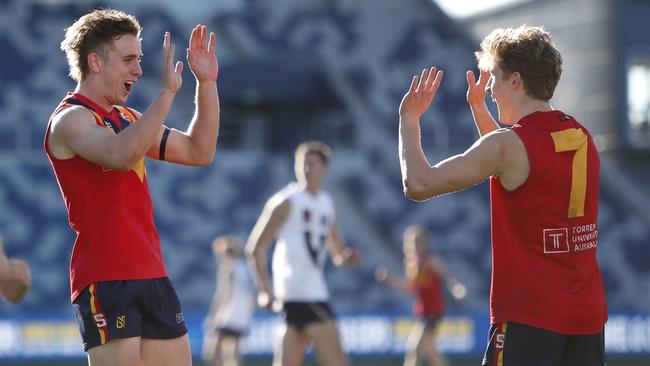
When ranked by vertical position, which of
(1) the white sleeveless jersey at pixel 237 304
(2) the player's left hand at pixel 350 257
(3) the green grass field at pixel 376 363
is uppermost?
(2) the player's left hand at pixel 350 257

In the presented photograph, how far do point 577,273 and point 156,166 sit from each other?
2156cm

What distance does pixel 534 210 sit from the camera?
5.55 m

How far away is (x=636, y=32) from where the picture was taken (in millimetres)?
33062

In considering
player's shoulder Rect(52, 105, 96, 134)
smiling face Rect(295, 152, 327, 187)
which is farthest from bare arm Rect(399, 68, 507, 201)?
smiling face Rect(295, 152, 327, 187)

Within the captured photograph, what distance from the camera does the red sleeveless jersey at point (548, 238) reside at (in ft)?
18.2

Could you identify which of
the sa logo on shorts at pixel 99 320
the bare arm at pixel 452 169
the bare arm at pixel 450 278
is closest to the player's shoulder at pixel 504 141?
the bare arm at pixel 452 169

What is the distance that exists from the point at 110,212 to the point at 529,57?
79.6 inches

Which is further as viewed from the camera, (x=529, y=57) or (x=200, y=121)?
(x=200, y=121)

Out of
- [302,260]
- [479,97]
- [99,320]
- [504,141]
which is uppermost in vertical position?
[479,97]

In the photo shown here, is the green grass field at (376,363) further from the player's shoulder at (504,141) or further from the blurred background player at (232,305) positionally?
the player's shoulder at (504,141)

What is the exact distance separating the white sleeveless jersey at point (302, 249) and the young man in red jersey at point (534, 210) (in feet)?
18.8

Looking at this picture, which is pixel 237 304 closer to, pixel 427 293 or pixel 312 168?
pixel 427 293

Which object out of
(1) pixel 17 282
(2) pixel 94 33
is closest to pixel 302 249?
(1) pixel 17 282

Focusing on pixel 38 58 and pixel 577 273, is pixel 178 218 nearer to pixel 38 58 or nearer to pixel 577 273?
pixel 38 58
